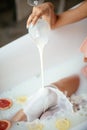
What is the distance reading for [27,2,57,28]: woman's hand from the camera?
4.44 ft

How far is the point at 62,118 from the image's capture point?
4.23 feet

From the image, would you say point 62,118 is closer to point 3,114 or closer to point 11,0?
point 3,114

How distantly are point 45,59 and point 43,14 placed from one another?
25cm

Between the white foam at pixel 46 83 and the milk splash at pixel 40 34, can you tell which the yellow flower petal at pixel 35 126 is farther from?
the milk splash at pixel 40 34

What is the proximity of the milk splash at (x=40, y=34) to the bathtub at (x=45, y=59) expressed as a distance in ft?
0.17

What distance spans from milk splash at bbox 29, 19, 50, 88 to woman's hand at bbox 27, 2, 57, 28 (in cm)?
3

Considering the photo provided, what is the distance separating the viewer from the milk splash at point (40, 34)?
141 centimetres

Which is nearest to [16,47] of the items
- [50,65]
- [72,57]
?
[50,65]

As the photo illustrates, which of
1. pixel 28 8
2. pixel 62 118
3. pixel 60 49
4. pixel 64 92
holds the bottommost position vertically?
pixel 62 118

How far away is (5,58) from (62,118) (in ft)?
1.19

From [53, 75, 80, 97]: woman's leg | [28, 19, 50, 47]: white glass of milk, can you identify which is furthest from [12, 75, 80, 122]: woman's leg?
[28, 19, 50, 47]: white glass of milk

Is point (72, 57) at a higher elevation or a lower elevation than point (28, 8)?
lower

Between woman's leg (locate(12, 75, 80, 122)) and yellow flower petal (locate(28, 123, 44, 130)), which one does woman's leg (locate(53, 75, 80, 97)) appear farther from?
yellow flower petal (locate(28, 123, 44, 130))

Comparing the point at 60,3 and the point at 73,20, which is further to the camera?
the point at 60,3
